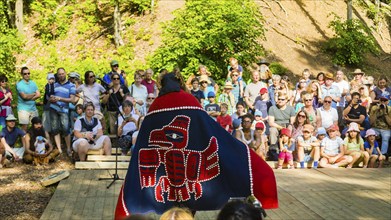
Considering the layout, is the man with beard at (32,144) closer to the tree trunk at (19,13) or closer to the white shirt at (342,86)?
the white shirt at (342,86)

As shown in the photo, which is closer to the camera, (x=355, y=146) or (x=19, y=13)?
(x=355, y=146)

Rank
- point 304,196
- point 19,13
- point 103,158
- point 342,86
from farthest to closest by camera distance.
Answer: point 19,13 < point 342,86 < point 103,158 < point 304,196

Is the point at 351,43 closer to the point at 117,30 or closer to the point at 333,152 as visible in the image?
the point at 117,30

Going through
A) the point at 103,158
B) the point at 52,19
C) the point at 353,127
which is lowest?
the point at 103,158

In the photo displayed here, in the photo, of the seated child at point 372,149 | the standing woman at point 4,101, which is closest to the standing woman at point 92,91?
the standing woman at point 4,101

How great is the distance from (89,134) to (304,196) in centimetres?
434

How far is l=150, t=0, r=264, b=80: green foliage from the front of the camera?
1595cm

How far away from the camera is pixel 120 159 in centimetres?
1059

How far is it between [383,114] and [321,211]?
524 cm

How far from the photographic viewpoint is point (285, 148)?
10.8 metres

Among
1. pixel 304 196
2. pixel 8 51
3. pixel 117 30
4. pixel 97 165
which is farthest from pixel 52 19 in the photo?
pixel 304 196

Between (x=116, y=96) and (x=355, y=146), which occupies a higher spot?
(x=116, y=96)

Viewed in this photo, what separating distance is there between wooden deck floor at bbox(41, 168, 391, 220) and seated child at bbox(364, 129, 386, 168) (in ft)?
3.10

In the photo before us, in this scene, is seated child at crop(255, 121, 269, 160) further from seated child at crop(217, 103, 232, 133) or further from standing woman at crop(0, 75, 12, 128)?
standing woman at crop(0, 75, 12, 128)
